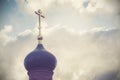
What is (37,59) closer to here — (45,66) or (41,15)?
(45,66)

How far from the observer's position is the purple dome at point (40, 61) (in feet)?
148

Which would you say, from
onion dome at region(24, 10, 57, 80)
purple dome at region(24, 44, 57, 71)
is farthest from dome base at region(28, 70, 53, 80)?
purple dome at region(24, 44, 57, 71)

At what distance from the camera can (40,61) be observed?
148 ft

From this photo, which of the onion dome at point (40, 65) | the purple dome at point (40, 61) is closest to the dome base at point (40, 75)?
the onion dome at point (40, 65)

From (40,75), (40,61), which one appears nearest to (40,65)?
(40,61)

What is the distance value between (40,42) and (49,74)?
4.41 meters

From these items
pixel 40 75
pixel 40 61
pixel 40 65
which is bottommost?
pixel 40 75

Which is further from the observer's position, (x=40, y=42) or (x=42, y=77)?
(x=40, y=42)

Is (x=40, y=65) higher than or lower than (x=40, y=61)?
lower

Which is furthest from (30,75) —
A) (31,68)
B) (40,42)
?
(40,42)

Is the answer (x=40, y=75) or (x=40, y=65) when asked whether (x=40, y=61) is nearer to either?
(x=40, y=65)

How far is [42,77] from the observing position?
44.7 meters

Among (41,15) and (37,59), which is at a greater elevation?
(41,15)

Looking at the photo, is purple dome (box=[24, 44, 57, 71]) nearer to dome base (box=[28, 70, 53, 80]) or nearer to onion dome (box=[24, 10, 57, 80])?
onion dome (box=[24, 10, 57, 80])
